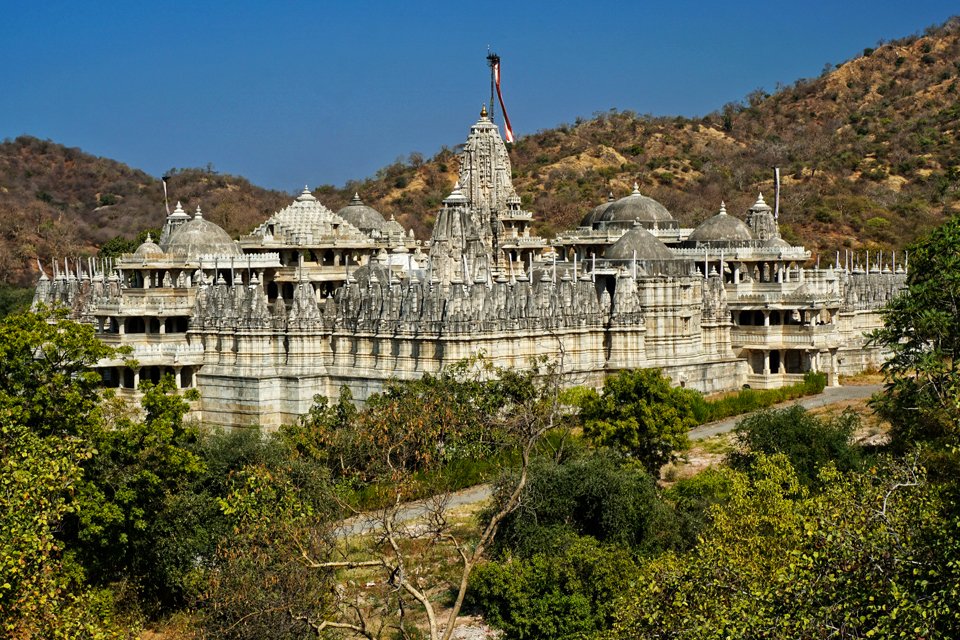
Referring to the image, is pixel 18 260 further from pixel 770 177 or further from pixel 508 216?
pixel 770 177

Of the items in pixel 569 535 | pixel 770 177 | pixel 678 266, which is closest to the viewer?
pixel 569 535

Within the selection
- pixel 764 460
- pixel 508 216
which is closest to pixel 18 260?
pixel 508 216

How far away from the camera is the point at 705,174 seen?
11038cm

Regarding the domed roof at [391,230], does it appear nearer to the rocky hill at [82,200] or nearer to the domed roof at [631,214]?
the domed roof at [631,214]

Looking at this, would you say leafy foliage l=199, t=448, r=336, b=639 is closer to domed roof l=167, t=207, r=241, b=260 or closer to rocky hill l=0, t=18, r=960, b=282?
domed roof l=167, t=207, r=241, b=260

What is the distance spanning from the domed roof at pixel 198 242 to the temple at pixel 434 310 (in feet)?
0.25

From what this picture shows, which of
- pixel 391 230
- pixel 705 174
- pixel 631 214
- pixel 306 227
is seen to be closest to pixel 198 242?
pixel 306 227

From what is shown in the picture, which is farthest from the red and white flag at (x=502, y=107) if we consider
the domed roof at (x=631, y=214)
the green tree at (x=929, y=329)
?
the green tree at (x=929, y=329)

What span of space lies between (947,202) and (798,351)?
150 ft

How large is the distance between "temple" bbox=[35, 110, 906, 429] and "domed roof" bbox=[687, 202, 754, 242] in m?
0.08

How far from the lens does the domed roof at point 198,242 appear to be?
53.4 meters

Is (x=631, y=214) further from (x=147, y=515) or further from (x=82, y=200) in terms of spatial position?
(x=82, y=200)

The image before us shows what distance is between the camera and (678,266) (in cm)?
5241

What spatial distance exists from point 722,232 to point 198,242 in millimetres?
22121
